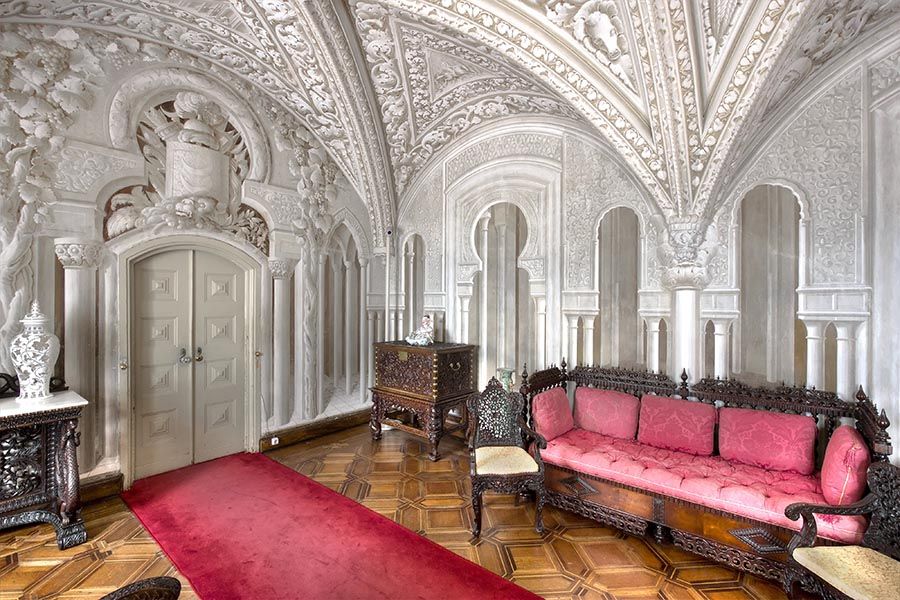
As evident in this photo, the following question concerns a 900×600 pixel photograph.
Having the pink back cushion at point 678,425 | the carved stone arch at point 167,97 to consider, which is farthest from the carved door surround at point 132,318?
the pink back cushion at point 678,425

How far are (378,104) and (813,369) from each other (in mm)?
5347

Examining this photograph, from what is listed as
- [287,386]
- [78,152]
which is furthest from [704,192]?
[78,152]

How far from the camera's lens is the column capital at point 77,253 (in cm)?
401

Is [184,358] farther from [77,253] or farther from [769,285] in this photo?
[769,285]

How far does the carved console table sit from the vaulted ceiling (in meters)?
3.50

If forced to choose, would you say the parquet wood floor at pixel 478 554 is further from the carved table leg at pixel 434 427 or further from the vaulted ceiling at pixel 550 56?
the vaulted ceiling at pixel 550 56

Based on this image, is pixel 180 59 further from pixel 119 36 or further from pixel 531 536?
pixel 531 536

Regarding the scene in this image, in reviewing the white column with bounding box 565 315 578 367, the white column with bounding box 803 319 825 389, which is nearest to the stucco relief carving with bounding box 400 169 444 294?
the white column with bounding box 565 315 578 367

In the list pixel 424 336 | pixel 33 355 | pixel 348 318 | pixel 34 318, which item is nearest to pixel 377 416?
pixel 424 336

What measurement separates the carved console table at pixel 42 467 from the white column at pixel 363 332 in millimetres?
3783

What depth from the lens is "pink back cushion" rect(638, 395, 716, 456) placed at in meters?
3.75

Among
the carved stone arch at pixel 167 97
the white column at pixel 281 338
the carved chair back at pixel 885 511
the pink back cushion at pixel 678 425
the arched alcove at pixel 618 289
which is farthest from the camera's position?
the white column at pixel 281 338

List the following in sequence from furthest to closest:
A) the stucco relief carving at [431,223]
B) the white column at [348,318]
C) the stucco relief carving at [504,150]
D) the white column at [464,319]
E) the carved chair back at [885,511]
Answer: the white column at [348,318] < the stucco relief carving at [431,223] < the white column at [464,319] < the stucco relief carving at [504,150] < the carved chair back at [885,511]

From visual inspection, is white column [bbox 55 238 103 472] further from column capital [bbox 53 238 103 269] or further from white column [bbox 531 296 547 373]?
white column [bbox 531 296 547 373]
